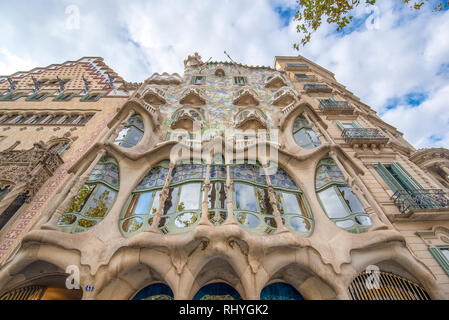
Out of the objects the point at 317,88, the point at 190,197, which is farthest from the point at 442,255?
the point at 317,88

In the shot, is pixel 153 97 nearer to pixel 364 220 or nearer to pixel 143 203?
pixel 143 203

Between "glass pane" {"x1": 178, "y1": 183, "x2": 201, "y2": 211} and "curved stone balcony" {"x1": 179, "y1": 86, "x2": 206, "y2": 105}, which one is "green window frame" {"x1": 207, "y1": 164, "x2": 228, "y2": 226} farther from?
"curved stone balcony" {"x1": 179, "y1": 86, "x2": 206, "y2": 105}

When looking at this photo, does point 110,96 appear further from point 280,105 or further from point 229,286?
point 229,286

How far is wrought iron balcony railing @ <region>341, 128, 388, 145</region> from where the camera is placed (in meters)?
11.0

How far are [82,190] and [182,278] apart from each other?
5698mm

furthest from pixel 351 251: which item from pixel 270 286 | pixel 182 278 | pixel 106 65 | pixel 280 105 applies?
pixel 106 65

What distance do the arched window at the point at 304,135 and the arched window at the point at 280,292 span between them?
6721 mm

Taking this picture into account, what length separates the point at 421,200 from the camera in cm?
807

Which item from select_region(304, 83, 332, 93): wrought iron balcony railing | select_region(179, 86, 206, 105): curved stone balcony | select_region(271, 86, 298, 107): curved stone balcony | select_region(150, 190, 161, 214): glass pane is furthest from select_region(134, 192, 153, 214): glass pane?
select_region(304, 83, 332, 93): wrought iron balcony railing

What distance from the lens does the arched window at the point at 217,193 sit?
6999mm

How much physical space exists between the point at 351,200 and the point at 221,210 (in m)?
5.54

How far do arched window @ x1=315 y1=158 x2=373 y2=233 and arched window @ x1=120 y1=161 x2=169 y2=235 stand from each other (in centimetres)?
726

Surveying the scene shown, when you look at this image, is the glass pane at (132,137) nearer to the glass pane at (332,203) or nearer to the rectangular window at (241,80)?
the glass pane at (332,203)

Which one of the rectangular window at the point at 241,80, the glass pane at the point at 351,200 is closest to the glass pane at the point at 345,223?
the glass pane at the point at 351,200
